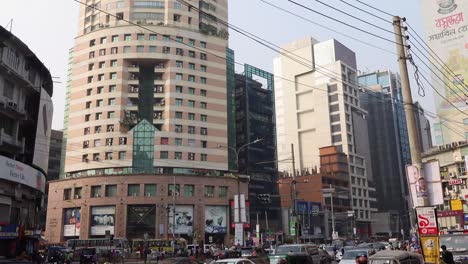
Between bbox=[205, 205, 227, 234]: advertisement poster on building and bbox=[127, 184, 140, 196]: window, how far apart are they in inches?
440

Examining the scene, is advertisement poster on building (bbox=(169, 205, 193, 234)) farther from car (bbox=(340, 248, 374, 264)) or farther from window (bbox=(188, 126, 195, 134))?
car (bbox=(340, 248, 374, 264))

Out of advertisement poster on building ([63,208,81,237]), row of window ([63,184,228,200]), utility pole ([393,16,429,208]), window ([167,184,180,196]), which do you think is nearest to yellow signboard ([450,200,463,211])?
row of window ([63,184,228,200])

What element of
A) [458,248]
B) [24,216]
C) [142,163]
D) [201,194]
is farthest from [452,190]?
[24,216]

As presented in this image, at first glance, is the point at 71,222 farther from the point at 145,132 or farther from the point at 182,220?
the point at 145,132

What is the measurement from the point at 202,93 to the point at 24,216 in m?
41.8

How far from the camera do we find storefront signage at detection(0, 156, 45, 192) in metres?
31.2

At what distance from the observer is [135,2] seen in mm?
74750

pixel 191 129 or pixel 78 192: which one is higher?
pixel 191 129

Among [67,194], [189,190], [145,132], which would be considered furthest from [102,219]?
[145,132]

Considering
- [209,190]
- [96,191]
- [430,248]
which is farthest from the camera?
[209,190]

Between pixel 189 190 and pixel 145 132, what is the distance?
38.9 feet

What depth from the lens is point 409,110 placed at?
14539mm

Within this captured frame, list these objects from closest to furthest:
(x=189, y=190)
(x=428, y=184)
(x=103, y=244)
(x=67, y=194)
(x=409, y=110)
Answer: (x=428, y=184) → (x=409, y=110) → (x=103, y=244) → (x=189, y=190) → (x=67, y=194)

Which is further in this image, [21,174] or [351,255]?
[21,174]
